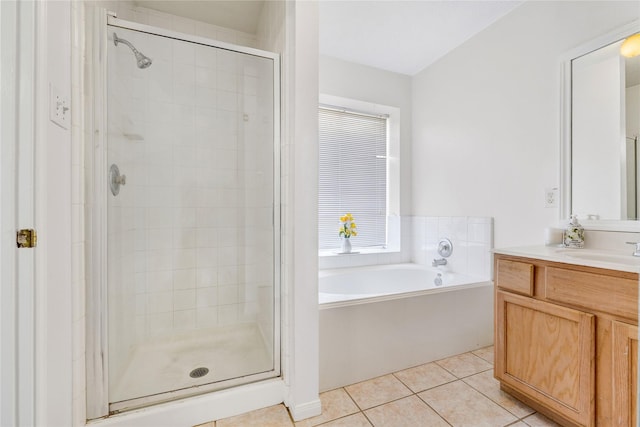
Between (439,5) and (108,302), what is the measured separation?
274cm

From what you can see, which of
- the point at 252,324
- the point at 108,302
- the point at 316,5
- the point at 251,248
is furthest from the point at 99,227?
the point at 316,5

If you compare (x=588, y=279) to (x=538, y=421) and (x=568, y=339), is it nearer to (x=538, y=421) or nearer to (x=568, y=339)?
(x=568, y=339)

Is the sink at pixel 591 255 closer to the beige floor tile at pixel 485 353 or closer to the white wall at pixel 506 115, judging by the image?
the white wall at pixel 506 115

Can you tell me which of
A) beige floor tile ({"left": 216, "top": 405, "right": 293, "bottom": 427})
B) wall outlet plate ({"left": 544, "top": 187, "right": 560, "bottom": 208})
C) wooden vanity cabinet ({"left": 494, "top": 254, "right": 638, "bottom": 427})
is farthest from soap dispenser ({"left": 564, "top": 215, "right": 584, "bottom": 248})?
beige floor tile ({"left": 216, "top": 405, "right": 293, "bottom": 427})

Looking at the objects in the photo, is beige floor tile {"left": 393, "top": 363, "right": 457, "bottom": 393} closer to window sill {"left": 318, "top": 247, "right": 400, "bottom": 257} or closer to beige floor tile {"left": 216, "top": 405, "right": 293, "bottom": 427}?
beige floor tile {"left": 216, "top": 405, "right": 293, "bottom": 427}

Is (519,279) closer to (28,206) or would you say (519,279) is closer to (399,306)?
(399,306)

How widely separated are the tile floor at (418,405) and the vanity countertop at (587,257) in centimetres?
80

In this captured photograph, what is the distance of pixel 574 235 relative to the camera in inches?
65.1

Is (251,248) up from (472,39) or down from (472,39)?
down

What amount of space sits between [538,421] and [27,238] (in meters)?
2.25

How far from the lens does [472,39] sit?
7.81ft

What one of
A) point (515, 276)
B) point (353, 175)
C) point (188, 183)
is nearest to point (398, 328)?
point (515, 276)

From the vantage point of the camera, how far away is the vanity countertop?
1123 mm

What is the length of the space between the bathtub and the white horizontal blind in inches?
37.8
